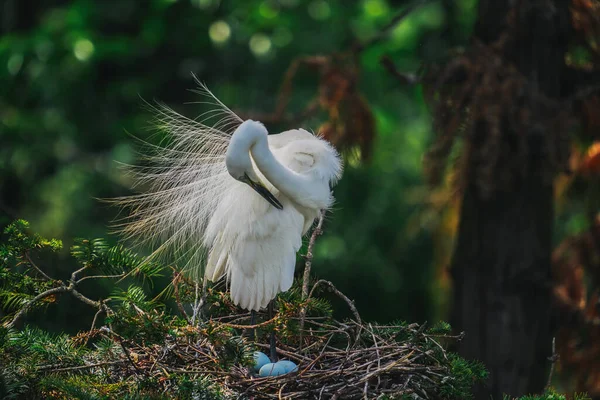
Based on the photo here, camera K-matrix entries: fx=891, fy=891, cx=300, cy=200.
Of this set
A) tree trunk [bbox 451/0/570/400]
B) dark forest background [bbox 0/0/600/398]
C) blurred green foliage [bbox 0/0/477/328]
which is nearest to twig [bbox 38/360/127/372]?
dark forest background [bbox 0/0/600/398]

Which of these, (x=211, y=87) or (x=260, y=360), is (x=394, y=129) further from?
(x=260, y=360)

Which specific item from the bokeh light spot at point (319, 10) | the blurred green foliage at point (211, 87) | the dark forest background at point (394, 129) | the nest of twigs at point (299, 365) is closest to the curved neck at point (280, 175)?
the nest of twigs at point (299, 365)

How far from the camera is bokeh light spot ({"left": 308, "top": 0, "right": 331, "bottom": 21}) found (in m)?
8.17

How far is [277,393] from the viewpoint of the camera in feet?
8.19

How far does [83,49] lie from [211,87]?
1374mm

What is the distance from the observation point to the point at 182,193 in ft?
10.7

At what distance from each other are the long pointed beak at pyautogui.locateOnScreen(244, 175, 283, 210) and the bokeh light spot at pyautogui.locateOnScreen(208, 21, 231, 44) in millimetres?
4209

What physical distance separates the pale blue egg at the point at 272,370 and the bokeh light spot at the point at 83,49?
380cm

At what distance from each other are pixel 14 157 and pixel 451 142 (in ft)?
11.4

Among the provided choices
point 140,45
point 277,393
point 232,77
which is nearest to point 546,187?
point 277,393

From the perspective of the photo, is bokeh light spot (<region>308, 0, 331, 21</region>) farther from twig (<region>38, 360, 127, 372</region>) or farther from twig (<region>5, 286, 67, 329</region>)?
twig (<region>38, 360, 127, 372</region>)

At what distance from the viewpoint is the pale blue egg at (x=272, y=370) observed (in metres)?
2.66

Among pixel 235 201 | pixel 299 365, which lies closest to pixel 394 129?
pixel 235 201

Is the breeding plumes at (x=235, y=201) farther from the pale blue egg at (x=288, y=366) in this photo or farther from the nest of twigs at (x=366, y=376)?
the nest of twigs at (x=366, y=376)
